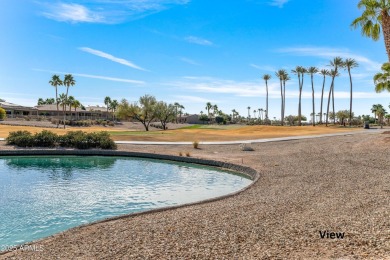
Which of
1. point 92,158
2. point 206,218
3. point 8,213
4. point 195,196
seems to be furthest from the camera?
point 92,158

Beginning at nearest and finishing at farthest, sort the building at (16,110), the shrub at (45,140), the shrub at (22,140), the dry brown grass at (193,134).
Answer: the shrub at (22,140), the shrub at (45,140), the dry brown grass at (193,134), the building at (16,110)

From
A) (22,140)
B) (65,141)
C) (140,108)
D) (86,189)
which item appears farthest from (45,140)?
(140,108)

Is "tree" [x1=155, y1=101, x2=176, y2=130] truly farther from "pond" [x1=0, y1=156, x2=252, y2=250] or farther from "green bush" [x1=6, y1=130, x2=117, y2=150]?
"pond" [x1=0, y1=156, x2=252, y2=250]

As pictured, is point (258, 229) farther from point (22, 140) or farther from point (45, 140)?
point (22, 140)

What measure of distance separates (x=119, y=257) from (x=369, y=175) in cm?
1405

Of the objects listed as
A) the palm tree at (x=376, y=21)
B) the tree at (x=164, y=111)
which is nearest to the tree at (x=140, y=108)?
the tree at (x=164, y=111)

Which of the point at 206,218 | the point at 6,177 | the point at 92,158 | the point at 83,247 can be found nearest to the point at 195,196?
the point at 206,218

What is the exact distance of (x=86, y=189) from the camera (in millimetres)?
15930

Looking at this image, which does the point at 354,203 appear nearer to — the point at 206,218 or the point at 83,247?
the point at 206,218

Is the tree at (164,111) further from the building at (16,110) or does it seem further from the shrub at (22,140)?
the building at (16,110)

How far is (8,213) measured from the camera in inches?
454

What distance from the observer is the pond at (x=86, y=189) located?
35.7 ft

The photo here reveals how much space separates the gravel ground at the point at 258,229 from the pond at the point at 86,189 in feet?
8.60

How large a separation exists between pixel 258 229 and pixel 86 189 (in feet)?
35.4
